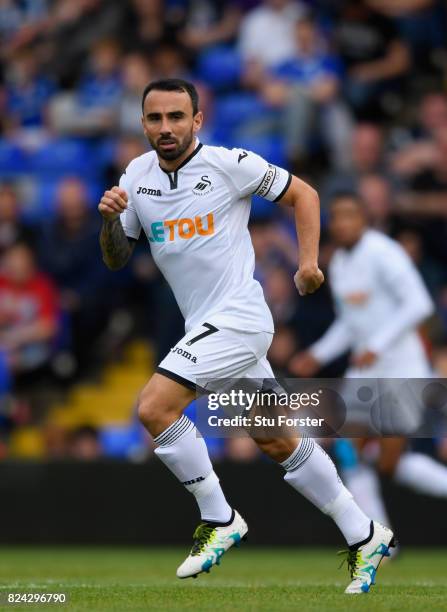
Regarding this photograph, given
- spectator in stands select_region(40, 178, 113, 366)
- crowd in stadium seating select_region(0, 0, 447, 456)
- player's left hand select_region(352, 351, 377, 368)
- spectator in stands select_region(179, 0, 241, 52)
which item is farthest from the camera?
spectator in stands select_region(179, 0, 241, 52)

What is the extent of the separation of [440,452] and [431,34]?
5148 mm

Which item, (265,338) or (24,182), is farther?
(24,182)

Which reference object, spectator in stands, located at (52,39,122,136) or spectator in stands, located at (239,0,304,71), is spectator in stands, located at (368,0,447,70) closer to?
spectator in stands, located at (239,0,304,71)

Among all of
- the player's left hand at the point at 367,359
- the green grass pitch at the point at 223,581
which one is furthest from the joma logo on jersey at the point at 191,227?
the player's left hand at the point at 367,359

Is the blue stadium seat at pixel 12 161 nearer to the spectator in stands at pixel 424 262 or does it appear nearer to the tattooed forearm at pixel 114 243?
the spectator in stands at pixel 424 262

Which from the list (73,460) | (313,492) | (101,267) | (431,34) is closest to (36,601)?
(313,492)

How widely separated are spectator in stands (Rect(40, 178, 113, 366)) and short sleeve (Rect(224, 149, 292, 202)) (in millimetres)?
6922

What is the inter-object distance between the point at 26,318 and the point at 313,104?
3.66 metres

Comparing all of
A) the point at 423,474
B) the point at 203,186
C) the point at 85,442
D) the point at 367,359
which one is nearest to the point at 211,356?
the point at 203,186

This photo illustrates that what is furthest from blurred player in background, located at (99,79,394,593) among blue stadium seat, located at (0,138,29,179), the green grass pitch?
blue stadium seat, located at (0,138,29,179)

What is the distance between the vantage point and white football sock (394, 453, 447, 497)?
33.3 ft

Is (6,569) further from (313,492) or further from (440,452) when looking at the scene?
(440,452)

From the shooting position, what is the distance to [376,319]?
10.2 m

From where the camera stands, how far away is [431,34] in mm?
14586
